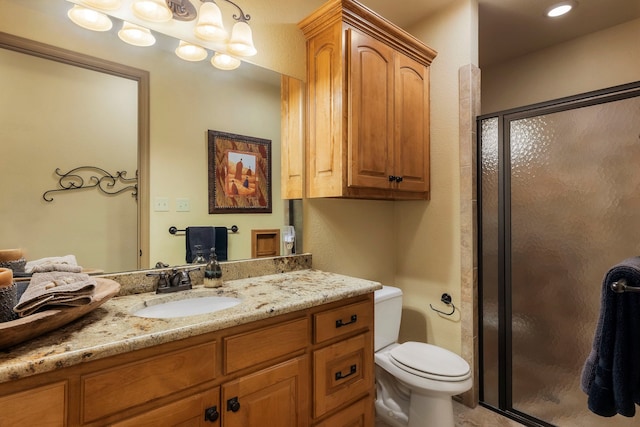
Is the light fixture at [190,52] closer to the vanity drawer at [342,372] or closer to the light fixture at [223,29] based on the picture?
the light fixture at [223,29]

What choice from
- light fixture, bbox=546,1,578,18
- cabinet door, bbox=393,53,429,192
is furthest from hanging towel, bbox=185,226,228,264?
light fixture, bbox=546,1,578,18

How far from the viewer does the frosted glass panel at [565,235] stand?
5.08 feet

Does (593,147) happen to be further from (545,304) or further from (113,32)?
(113,32)

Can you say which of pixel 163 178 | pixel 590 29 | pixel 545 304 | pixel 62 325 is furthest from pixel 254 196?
pixel 590 29

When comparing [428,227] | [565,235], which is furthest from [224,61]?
[565,235]

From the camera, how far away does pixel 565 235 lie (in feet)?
5.61

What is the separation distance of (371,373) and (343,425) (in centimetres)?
24

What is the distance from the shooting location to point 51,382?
743 mm

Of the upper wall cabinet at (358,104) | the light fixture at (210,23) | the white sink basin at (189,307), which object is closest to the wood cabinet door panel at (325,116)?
the upper wall cabinet at (358,104)

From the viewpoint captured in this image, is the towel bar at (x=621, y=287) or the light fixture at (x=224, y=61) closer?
the towel bar at (x=621, y=287)

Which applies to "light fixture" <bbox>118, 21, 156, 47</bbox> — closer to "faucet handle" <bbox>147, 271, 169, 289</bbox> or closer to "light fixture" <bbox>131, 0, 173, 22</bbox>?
"light fixture" <bbox>131, 0, 173, 22</bbox>

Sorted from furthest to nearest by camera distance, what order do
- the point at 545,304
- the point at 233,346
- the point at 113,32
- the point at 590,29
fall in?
1. the point at 590,29
2. the point at 545,304
3. the point at 113,32
4. the point at 233,346

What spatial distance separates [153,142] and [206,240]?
0.50 metres

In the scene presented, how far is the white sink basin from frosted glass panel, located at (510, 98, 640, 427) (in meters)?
1.66
